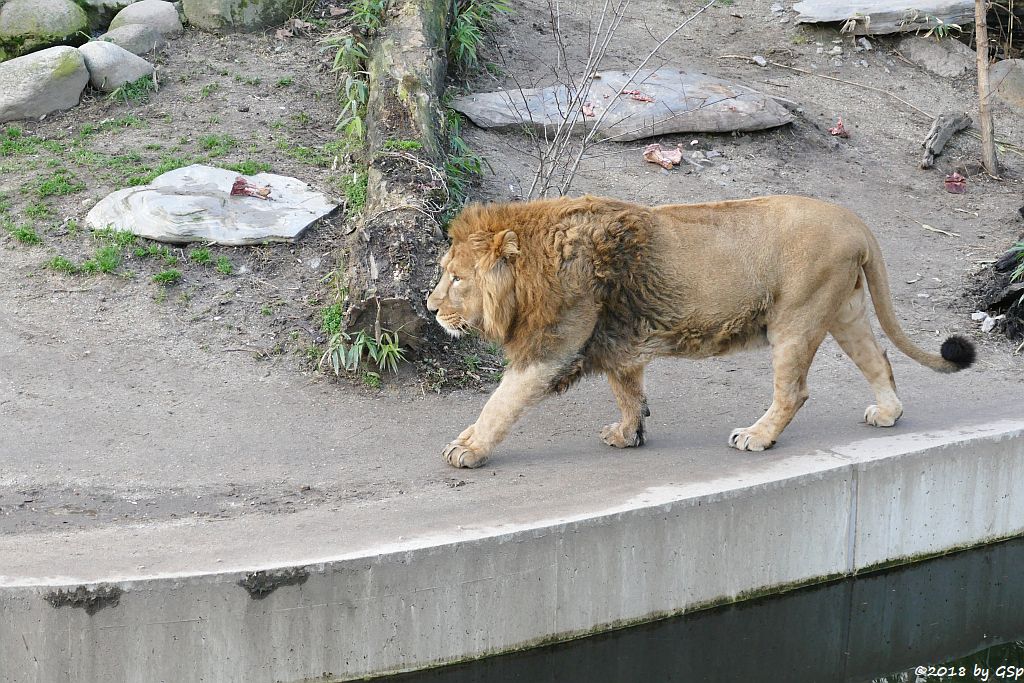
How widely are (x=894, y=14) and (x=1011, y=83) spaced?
1.60 metres

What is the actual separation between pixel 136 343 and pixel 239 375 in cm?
82

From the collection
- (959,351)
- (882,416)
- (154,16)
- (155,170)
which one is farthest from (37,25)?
(959,351)

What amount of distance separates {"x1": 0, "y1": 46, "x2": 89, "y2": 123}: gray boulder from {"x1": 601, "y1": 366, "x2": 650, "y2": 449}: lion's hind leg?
6339 millimetres

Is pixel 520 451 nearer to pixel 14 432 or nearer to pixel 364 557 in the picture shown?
pixel 364 557

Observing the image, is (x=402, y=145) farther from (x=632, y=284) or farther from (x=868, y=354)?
(x=868, y=354)

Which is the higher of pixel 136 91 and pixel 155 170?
pixel 136 91

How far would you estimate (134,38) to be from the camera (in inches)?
417

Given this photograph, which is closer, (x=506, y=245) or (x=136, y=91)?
(x=506, y=245)

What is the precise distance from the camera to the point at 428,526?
197 inches

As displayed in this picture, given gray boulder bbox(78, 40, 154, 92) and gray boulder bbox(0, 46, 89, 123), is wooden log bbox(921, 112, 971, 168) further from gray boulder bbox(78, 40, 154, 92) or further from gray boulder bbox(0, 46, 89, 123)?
gray boulder bbox(0, 46, 89, 123)

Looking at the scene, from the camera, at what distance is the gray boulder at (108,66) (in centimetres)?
1002

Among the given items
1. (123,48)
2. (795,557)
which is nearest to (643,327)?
(795,557)

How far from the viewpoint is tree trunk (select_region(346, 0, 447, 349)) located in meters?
7.12

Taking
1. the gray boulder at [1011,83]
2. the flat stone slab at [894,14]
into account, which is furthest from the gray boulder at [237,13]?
the gray boulder at [1011,83]
